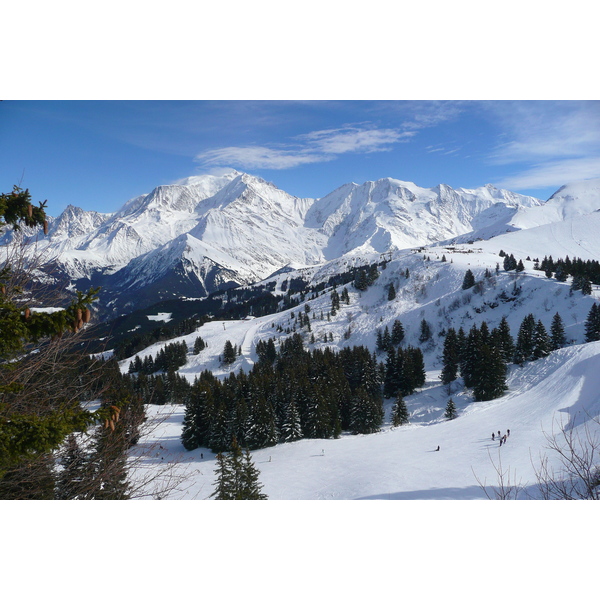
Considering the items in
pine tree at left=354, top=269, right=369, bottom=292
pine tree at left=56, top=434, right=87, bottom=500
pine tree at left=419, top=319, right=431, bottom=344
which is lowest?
pine tree at left=419, top=319, right=431, bottom=344

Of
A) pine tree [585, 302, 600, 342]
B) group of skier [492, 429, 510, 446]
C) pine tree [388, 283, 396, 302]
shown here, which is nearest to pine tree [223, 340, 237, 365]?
pine tree [388, 283, 396, 302]

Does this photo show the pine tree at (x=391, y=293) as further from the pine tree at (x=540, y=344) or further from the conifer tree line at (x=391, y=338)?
the pine tree at (x=540, y=344)

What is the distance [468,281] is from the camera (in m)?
78.7

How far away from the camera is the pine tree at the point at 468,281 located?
78.1m

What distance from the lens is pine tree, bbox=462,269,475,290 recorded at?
7812 centimetres

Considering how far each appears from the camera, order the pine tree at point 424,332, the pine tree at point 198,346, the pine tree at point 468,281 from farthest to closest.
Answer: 1. the pine tree at point 198,346
2. the pine tree at point 468,281
3. the pine tree at point 424,332

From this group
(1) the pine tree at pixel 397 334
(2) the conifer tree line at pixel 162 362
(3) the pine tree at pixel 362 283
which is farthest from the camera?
(3) the pine tree at pixel 362 283

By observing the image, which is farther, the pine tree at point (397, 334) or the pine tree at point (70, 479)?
the pine tree at point (397, 334)

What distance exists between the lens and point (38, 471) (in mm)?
5805

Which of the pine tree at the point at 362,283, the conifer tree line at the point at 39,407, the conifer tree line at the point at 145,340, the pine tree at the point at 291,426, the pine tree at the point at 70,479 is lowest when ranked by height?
the pine tree at the point at 291,426

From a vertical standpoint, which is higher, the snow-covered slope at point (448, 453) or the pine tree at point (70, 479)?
the pine tree at point (70, 479)

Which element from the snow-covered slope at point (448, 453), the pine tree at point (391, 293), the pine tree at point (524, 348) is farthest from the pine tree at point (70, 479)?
the pine tree at point (391, 293)

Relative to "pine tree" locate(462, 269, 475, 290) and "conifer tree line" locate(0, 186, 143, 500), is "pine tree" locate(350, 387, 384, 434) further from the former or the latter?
"pine tree" locate(462, 269, 475, 290)

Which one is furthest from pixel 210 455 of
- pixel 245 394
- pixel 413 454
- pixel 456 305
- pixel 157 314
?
pixel 157 314
